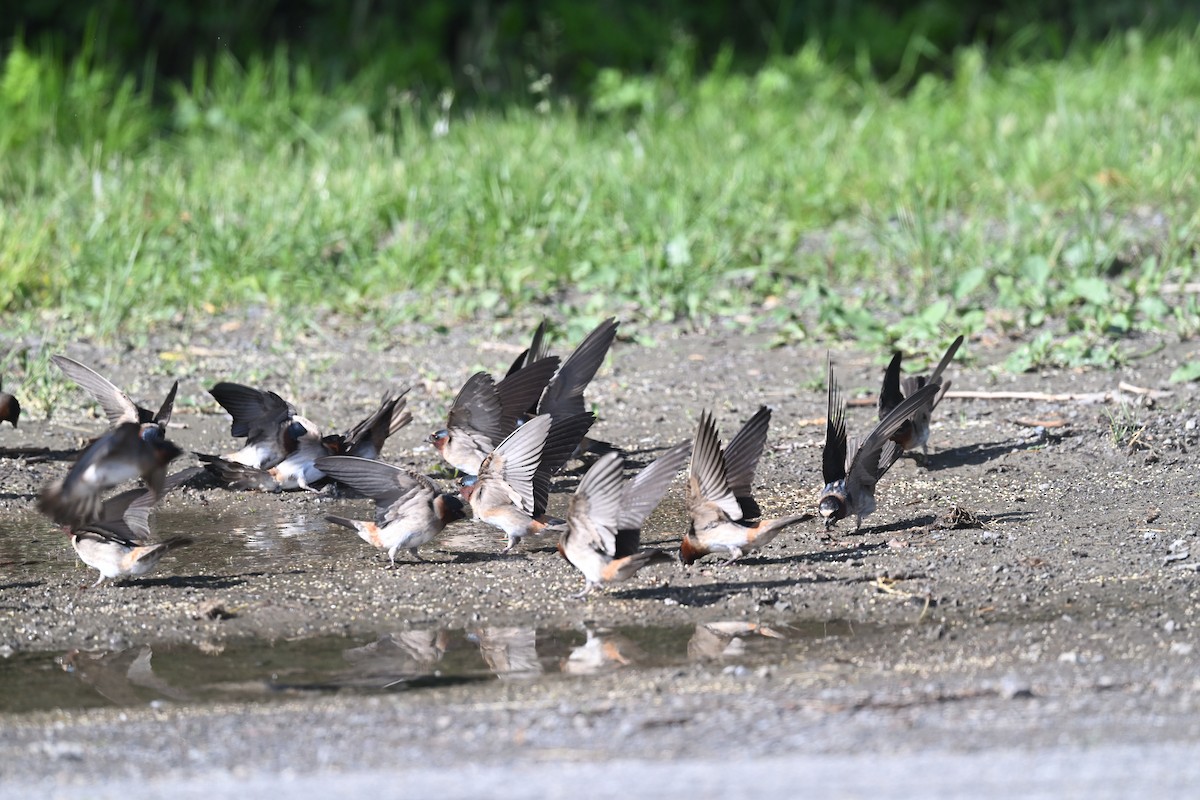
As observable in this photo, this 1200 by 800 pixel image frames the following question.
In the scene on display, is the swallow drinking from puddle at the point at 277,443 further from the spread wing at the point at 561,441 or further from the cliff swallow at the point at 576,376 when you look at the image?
the spread wing at the point at 561,441

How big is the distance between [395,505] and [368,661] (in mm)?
926

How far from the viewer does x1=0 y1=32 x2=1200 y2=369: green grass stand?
8.41 meters

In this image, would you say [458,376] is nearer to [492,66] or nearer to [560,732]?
[560,732]

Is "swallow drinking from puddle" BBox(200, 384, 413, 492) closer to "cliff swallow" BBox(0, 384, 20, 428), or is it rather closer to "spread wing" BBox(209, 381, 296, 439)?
"spread wing" BBox(209, 381, 296, 439)

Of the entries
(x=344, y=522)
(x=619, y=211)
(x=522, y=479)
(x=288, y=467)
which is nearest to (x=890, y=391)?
(x=522, y=479)

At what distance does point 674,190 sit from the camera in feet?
31.1

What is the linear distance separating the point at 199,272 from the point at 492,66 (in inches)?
198

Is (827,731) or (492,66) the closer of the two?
(827,731)

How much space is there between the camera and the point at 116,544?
5051 millimetres

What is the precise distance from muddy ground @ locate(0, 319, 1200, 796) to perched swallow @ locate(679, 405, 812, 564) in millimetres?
143

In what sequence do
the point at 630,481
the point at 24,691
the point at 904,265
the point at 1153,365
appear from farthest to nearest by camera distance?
the point at 904,265 → the point at 1153,365 → the point at 630,481 → the point at 24,691

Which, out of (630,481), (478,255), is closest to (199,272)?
(478,255)

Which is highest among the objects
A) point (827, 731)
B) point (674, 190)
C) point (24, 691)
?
point (674, 190)

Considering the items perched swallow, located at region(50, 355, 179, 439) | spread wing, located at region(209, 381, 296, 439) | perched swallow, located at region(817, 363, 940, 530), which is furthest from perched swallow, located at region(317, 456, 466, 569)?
perched swallow, located at region(817, 363, 940, 530)
